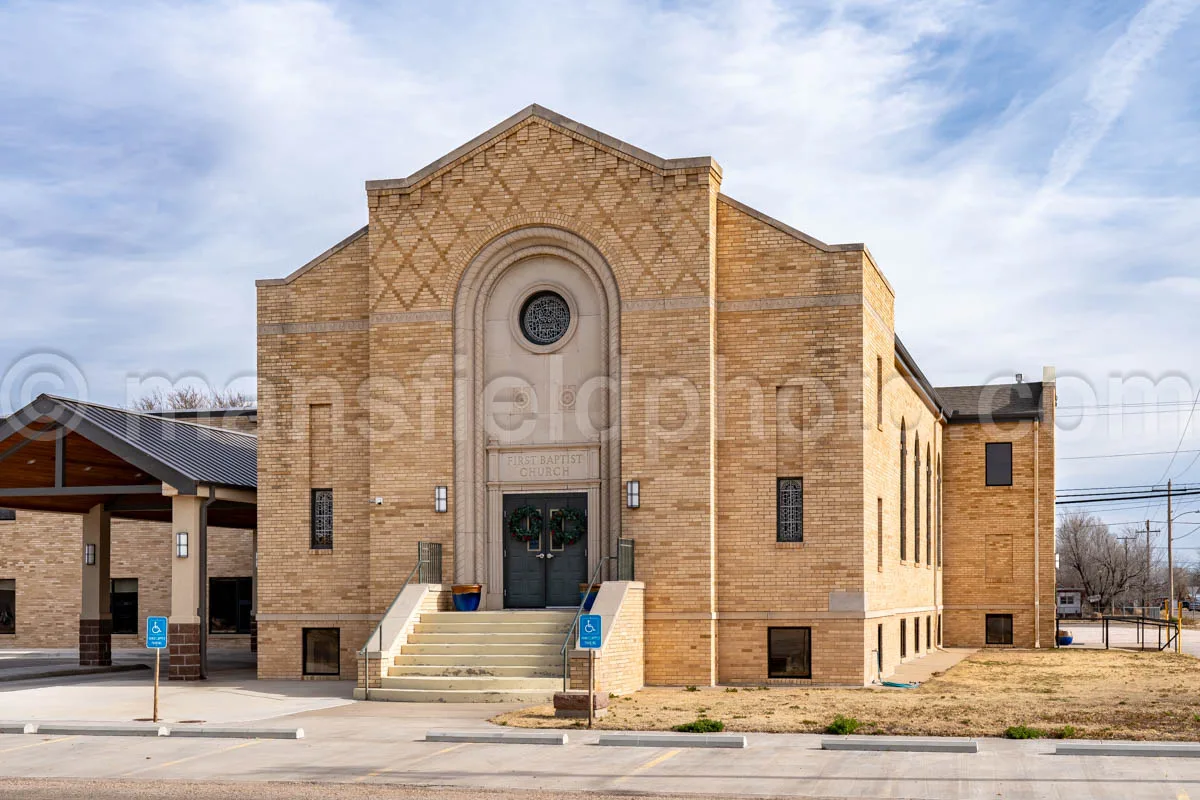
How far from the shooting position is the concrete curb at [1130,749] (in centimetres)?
1481

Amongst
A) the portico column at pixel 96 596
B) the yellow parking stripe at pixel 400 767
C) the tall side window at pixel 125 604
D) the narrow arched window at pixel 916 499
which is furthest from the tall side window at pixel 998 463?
the yellow parking stripe at pixel 400 767

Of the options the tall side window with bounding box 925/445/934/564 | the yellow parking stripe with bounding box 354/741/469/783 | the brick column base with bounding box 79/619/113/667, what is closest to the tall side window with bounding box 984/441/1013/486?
the tall side window with bounding box 925/445/934/564

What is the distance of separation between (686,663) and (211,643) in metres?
21.2

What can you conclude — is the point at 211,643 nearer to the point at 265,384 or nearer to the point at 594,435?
the point at 265,384

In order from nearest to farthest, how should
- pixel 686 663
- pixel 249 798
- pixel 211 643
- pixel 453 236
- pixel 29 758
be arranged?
pixel 249 798, pixel 29 758, pixel 686 663, pixel 453 236, pixel 211 643

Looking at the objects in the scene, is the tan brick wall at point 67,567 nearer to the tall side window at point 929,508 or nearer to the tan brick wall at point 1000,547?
the tall side window at point 929,508

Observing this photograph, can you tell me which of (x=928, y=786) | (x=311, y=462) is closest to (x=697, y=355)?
(x=311, y=462)

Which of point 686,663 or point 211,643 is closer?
point 686,663

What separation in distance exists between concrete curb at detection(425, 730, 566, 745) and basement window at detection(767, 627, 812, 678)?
28.8 ft

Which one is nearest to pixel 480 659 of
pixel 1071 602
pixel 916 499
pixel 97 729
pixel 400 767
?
pixel 97 729

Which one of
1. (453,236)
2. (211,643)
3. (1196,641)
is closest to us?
(453,236)

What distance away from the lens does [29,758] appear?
16.0m

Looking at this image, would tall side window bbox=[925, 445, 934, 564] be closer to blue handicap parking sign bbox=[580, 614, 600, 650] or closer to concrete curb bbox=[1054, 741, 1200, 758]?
blue handicap parking sign bbox=[580, 614, 600, 650]

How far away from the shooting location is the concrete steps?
21797mm
